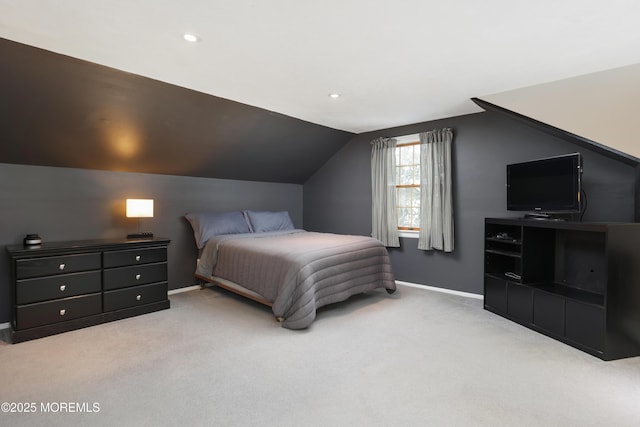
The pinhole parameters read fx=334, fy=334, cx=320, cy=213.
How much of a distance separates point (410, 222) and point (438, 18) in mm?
3177

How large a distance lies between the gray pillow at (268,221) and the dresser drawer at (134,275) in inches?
61.4

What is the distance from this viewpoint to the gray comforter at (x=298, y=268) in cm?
310

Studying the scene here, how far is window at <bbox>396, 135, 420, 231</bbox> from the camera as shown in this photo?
15.7ft

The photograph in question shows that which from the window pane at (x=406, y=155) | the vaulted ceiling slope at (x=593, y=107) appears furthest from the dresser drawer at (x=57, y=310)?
the vaulted ceiling slope at (x=593, y=107)

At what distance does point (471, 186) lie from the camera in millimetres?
4145

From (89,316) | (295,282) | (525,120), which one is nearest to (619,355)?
(525,120)

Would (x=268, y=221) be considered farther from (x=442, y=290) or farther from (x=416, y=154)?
(x=442, y=290)

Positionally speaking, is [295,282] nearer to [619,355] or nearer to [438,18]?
[438,18]

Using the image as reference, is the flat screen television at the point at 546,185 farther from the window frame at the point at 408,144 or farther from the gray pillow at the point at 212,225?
the gray pillow at the point at 212,225

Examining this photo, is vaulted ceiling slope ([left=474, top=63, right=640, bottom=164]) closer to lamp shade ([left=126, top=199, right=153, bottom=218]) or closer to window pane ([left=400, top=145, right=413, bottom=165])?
window pane ([left=400, top=145, right=413, bottom=165])

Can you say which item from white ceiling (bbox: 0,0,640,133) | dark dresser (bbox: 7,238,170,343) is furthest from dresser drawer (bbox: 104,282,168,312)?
white ceiling (bbox: 0,0,640,133)

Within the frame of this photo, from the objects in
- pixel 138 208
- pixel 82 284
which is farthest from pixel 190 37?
pixel 82 284

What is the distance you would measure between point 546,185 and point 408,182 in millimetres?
1890

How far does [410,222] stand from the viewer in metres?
4.87
